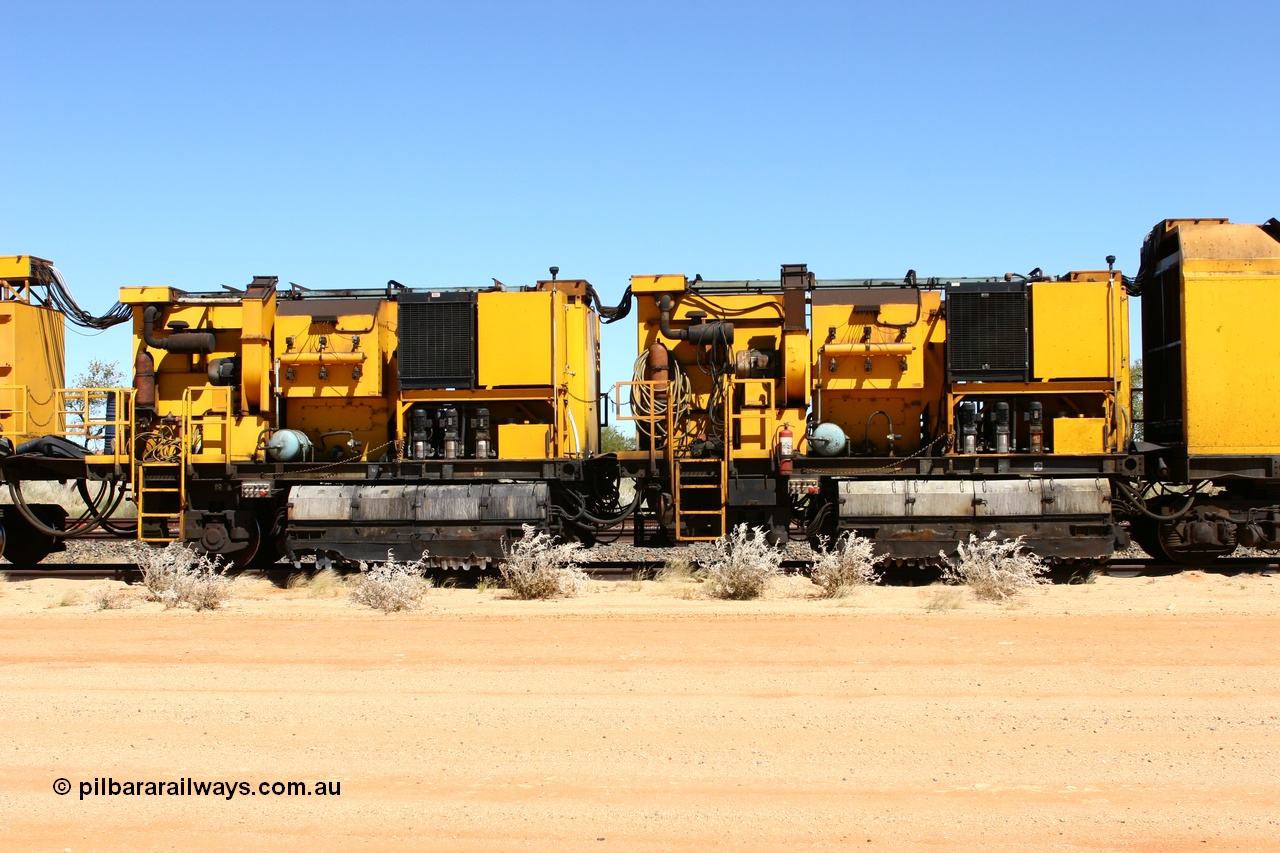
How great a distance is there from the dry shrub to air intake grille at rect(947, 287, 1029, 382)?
34.3 feet

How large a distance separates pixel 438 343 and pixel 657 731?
10031 millimetres

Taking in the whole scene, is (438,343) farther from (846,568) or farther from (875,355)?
(846,568)

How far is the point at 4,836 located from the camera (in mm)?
5844

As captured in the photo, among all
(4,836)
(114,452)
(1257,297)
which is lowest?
(4,836)

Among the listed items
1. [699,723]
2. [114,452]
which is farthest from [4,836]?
[114,452]

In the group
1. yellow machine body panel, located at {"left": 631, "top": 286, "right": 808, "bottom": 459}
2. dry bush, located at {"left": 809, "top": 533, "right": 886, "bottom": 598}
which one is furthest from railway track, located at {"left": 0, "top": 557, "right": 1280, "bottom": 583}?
yellow machine body panel, located at {"left": 631, "top": 286, "right": 808, "bottom": 459}

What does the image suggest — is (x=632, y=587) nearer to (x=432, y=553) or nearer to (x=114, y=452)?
(x=432, y=553)

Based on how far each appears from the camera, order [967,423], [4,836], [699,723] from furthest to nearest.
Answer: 1. [967,423]
2. [699,723]
3. [4,836]

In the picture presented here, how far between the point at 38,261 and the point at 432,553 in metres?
8.36

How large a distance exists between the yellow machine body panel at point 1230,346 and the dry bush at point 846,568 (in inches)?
202

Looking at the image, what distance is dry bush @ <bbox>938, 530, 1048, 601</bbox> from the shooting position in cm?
1380

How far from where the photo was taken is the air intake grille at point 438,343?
16500 millimetres

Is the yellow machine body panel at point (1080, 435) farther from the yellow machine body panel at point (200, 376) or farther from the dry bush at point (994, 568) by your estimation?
the yellow machine body panel at point (200, 376)

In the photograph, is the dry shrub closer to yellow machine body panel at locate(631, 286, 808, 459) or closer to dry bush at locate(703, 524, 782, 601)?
dry bush at locate(703, 524, 782, 601)
